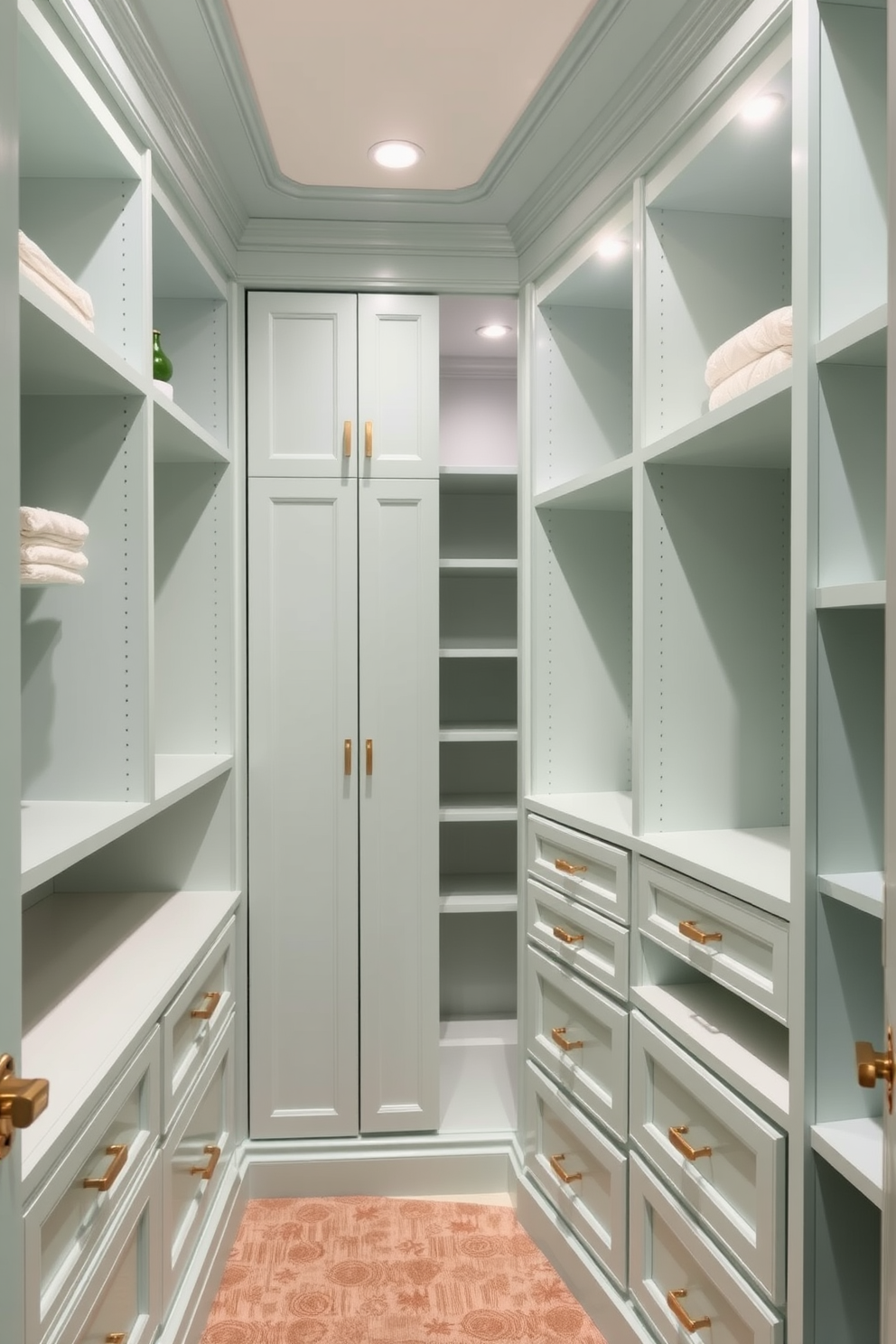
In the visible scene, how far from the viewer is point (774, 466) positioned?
1.87 m

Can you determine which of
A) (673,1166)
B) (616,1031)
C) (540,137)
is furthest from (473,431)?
(673,1166)

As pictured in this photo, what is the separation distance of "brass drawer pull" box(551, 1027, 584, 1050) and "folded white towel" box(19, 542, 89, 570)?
4.91 ft

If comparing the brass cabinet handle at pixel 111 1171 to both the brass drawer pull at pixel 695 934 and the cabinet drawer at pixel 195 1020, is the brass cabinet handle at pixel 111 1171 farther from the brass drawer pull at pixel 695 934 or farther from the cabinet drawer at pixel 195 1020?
the brass drawer pull at pixel 695 934

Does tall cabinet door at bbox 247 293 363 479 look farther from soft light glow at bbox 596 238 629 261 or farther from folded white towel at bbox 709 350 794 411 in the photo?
folded white towel at bbox 709 350 794 411

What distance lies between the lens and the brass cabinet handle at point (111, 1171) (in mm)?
1291

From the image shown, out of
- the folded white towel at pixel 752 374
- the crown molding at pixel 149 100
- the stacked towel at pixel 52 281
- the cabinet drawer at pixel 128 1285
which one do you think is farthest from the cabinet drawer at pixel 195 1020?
the crown molding at pixel 149 100

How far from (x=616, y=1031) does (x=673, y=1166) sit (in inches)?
11.5

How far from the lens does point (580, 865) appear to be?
6.91ft

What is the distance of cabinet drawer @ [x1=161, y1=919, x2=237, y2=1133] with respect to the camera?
1.69 meters

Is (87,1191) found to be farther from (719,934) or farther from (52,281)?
(52,281)

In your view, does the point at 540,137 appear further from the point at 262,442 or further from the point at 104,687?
the point at 104,687

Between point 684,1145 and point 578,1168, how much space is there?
1.97ft

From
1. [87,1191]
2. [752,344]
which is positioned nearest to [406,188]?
[752,344]

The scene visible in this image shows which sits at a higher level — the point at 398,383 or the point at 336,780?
the point at 398,383
